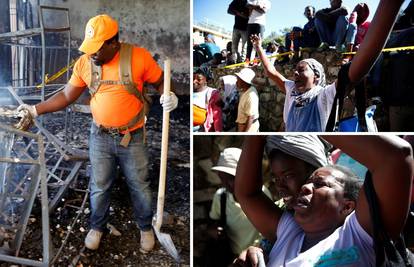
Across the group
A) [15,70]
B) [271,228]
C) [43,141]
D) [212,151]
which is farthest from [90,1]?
[271,228]

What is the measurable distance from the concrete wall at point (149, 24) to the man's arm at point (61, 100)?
8.7 inches

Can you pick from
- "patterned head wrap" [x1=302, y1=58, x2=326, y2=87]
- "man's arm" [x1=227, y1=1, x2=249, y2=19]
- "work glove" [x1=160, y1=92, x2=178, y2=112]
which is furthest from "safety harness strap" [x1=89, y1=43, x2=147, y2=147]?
"patterned head wrap" [x1=302, y1=58, x2=326, y2=87]

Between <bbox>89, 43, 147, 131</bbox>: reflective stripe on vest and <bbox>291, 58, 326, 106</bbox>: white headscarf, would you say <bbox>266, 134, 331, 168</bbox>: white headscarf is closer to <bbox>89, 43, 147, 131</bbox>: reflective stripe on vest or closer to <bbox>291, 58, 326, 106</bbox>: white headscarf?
<bbox>291, 58, 326, 106</bbox>: white headscarf

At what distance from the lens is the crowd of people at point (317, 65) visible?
181 cm

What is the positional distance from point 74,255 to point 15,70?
896 mm

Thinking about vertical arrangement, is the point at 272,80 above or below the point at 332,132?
above

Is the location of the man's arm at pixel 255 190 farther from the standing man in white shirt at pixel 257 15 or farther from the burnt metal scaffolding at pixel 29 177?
the burnt metal scaffolding at pixel 29 177

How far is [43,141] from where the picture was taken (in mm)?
2146

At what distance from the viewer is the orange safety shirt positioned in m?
2.09

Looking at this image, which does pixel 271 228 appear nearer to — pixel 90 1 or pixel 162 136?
pixel 162 136

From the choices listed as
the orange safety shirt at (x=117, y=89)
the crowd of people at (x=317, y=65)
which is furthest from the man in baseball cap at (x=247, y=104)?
the orange safety shirt at (x=117, y=89)

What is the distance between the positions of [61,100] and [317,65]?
115cm

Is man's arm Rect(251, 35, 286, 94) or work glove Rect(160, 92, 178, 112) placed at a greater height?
man's arm Rect(251, 35, 286, 94)

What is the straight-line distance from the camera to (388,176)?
1.60m
